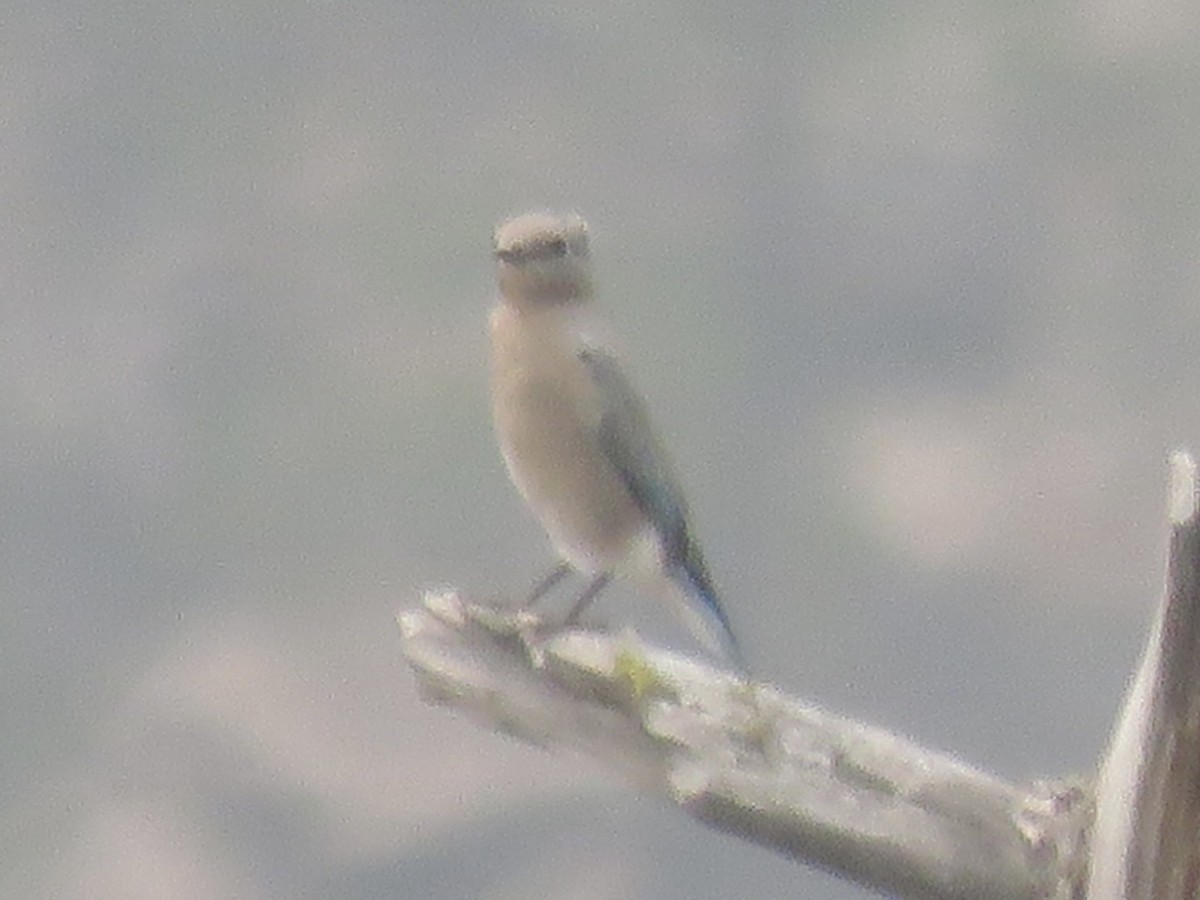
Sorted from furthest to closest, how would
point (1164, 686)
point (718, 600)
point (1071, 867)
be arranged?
point (718, 600) < point (1071, 867) < point (1164, 686)

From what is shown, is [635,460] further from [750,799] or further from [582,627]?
[750,799]

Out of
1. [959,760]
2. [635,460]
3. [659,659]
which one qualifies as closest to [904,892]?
[959,760]

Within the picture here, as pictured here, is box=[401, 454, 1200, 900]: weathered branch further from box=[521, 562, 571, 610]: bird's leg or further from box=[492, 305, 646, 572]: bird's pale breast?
box=[492, 305, 646, 572]: bird's pale breast

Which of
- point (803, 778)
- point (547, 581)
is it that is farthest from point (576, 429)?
point (803, 778)

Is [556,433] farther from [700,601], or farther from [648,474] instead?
[700,601]

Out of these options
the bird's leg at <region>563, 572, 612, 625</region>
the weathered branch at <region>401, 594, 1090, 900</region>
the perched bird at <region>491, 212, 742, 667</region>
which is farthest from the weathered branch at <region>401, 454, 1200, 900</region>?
the perched bird at <region>491, 212, 742, 667</region>

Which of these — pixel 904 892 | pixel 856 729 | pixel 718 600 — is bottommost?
pixel 904 892

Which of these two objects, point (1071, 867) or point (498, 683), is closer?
point (1071, 867)

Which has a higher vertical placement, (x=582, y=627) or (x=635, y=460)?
(x=635, y=460)

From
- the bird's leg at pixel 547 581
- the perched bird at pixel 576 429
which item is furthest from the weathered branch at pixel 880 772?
the perched bird at pixel 576 429
